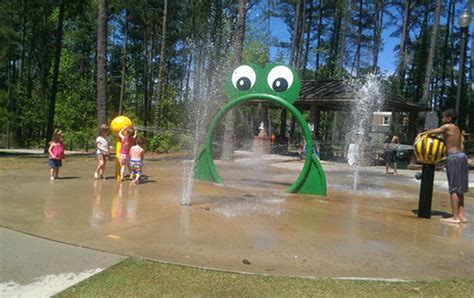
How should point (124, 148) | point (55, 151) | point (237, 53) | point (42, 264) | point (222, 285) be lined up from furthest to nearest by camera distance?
point (237, 53) → point (124, 148) → point (55, 151) → point (42, 264) → point (222, 285)

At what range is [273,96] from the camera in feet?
29.2

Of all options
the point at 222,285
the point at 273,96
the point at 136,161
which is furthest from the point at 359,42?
the point at 222,285

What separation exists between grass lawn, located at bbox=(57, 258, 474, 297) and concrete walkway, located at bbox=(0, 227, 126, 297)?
160mm

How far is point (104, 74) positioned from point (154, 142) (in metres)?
5.28

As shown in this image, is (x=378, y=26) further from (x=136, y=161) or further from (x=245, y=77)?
(x=136, y=161)

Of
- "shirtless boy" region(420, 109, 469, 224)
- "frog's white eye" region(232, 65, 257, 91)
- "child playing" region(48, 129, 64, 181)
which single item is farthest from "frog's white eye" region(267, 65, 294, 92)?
"child playing" region(48, 129, 64, 181)

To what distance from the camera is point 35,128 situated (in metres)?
32.9

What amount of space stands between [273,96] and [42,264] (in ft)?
20.1

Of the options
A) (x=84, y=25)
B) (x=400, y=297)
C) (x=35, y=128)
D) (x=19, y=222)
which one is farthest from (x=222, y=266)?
(x=84, y=25)

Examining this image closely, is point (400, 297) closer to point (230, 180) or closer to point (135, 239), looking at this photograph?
point (135, 239)

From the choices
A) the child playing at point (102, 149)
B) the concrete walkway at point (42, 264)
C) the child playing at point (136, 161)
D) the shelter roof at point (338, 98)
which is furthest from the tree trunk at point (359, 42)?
the concrete walkway at point (42, 264)

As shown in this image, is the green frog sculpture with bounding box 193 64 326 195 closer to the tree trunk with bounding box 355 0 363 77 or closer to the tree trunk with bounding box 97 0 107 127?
the tree trunk with bounding box 97 0 107 127

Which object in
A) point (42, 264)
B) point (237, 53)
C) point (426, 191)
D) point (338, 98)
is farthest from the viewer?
point (338, 98)

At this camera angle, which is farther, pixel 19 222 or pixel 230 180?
pixel 230 180
